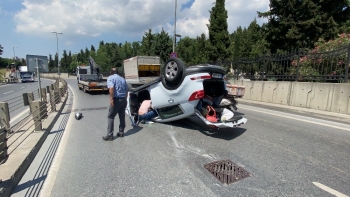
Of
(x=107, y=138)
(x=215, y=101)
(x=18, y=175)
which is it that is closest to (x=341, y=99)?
(x=215, y=101)

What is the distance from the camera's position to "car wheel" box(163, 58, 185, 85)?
4895 millimetres

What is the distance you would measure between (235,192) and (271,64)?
9.82 metres

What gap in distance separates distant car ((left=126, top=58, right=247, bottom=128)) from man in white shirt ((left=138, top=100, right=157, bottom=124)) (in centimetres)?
18

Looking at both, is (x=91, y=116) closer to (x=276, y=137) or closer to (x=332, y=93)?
(x=276, y=137)

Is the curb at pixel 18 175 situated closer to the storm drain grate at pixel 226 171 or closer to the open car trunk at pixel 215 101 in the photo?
the storm drain grate at pixel 226 171

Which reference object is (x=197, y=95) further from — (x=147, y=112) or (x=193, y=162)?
(x=147, y=112)

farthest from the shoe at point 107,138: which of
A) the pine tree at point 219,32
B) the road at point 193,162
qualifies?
the pine tree at point 219,32

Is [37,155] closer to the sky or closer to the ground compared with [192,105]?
closer to the ground

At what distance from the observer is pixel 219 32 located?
25.2 metres

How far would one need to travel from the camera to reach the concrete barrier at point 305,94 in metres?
7.18

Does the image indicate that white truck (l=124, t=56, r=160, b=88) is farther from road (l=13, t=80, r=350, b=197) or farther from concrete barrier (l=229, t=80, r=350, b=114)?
road (l=13, t=80, r=350, b=197)

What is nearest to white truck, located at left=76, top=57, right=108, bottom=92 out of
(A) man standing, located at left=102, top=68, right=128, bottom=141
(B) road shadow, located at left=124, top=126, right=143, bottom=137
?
(B) road shadow, located at left=124, top=126, right=143, bottom=137

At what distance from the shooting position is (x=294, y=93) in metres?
8.80

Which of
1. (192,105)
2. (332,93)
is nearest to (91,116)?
(192,105)
